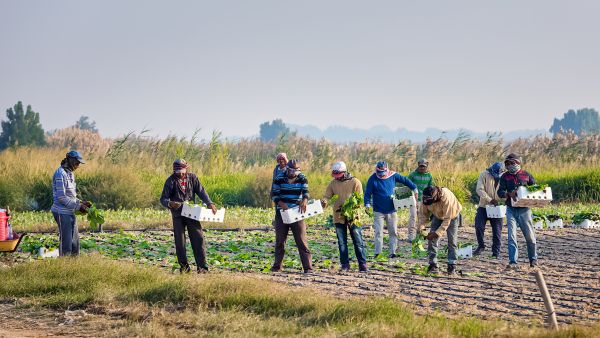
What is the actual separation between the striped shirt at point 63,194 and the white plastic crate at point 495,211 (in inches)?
266

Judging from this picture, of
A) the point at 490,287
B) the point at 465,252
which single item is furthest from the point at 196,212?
the point at 465,252

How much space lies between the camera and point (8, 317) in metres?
11.9

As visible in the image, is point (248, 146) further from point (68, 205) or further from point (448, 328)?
point (448, 328)

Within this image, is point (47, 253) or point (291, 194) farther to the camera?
point (47, 253)

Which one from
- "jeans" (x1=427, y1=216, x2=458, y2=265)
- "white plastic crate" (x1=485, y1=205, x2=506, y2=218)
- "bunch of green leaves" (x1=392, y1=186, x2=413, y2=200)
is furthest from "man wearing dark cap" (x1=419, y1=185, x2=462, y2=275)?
"bunch of green leaves" (x1=392, y1=186, x2=413, y2=200)

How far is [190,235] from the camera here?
14367 millimetres

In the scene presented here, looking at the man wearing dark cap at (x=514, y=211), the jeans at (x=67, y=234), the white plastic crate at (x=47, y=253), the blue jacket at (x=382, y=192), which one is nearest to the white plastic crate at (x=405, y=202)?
the blue jacket at (x=382, y=192)

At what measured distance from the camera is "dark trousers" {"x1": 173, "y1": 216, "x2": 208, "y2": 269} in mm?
14234

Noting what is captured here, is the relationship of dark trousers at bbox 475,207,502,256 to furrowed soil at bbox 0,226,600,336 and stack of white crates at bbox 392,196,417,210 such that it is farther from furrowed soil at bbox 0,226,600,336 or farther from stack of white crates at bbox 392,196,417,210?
stack of white crates at bbox 392,196,417,210

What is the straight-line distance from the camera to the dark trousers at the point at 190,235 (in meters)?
14.2

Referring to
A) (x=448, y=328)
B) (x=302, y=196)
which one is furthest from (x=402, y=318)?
(x=302, y=196)

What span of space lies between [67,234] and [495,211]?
6.96m

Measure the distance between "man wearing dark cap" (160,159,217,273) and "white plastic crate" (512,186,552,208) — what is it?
450 centimetres

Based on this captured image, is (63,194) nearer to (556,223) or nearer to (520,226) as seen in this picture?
(520,226)
